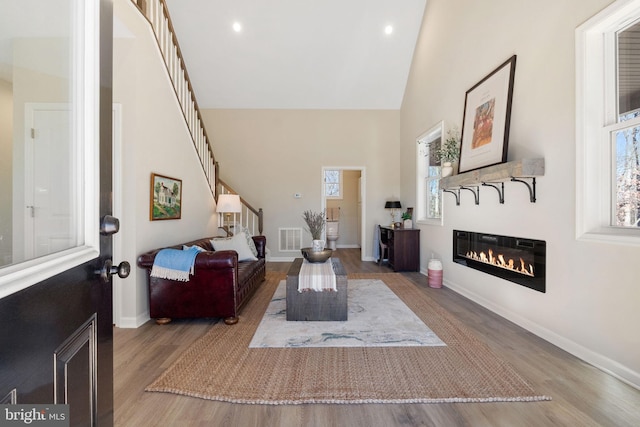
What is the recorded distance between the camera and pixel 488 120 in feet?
10.5

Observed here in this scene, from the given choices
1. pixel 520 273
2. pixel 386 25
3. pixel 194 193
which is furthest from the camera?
pixel 386 25

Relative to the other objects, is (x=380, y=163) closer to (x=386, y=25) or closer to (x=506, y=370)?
(x=386, y=25)

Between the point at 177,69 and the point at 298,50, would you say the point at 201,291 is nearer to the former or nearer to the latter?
the point at 177,69

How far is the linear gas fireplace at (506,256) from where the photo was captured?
2.59 metres

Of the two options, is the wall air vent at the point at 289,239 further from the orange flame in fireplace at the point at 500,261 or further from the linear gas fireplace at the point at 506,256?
the orange flame in fireplace at the point at 500,261

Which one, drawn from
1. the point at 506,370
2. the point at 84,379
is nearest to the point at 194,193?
the point at 84,379

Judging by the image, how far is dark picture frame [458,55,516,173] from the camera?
9.59 feet

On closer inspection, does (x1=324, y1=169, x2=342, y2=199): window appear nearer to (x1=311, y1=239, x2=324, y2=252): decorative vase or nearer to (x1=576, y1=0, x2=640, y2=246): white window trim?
(x1=311, y1=239, x2=324, y2=252): decorative vase

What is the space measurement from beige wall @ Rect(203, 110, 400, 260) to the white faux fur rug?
130 inches

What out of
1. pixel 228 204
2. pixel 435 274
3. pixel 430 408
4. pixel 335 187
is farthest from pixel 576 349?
pixel 335 187

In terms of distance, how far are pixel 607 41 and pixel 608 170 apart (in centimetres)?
94

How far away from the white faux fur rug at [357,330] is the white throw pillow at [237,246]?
768 mm

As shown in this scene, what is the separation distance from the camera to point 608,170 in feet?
6.89

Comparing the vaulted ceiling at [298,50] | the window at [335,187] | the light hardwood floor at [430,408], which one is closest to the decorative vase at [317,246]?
the light hardwood floor at [430,408]
